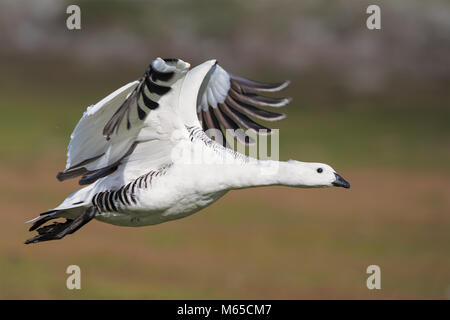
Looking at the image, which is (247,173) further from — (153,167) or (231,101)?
(231,101)

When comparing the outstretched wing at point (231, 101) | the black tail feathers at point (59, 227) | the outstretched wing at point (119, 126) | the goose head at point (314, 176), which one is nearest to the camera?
the outstretched wing at point (119, 126)

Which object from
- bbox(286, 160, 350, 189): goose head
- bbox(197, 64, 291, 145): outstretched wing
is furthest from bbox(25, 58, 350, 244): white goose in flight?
bbox(197, 64, 291, 145): outstretched wing

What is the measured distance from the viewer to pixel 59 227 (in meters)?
6.29

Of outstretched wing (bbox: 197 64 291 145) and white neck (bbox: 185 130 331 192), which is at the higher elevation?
outstretched wing (bbox: 197 64 291 145)

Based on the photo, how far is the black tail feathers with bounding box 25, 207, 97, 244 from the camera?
6.18m


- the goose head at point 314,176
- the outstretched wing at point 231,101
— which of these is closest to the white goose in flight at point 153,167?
the goose head at point 314,176

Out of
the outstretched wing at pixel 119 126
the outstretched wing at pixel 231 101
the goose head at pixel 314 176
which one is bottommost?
the goose head at pixel 314 176

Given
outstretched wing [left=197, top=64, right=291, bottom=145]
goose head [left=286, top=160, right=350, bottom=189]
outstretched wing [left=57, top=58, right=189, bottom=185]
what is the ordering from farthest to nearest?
outstretched wing [left=197, top=64, right=291, bottom=145] → goose head [left=286, top=160, right=350, bottom=189] → outstretched wing [left=57, top=58, right=189, bottom=185]

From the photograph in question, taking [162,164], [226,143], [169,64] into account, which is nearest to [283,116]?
[226,143]

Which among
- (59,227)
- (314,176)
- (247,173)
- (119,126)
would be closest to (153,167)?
(119,126)

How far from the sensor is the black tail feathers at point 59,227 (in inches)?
243

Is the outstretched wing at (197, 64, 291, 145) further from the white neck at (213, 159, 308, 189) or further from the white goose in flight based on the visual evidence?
the white neck at (213, 159, 308, 189)

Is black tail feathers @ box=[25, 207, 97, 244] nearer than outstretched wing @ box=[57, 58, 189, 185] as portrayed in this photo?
No

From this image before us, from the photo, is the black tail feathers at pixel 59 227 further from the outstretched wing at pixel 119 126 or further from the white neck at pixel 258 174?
the white neck at pixel 258 174
